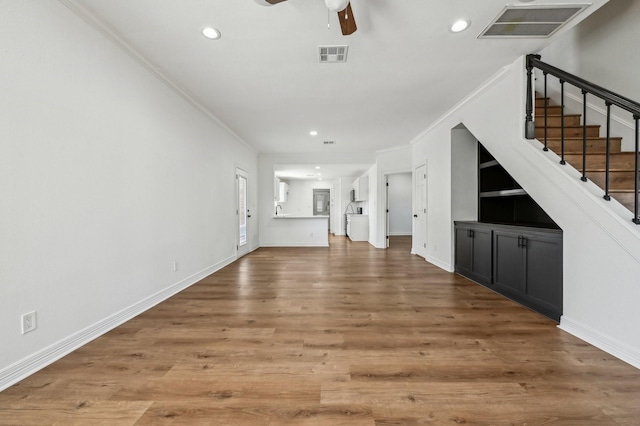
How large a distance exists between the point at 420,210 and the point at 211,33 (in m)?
4.82

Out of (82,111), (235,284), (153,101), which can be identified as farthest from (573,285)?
(153,101)

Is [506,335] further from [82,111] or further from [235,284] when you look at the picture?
[82,111]

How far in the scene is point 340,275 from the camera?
4.19m

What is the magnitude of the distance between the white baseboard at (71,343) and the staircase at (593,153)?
4508 millimetres

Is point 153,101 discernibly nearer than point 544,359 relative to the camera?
No

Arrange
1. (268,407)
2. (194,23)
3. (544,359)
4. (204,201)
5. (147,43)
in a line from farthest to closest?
(204,201) → (147,43) → (194,23) → (544,359) → (268,407)

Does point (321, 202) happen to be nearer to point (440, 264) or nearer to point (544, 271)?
point (440, 264)

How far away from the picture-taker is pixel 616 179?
2.38 meters

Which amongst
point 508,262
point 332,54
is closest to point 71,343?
point 332,54

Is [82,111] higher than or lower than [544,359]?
higher

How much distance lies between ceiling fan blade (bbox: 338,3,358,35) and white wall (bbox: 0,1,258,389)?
2056mm

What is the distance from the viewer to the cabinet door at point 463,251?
3.83 meters

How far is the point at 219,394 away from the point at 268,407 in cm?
32

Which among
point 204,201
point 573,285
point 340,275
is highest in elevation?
point 204,201
